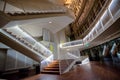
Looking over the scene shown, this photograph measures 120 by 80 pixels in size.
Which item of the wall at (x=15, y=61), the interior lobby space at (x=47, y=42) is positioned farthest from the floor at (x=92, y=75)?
the wall at (x=15, y=61)

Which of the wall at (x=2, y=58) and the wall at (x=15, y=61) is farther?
the wall at (x=15, y=61)

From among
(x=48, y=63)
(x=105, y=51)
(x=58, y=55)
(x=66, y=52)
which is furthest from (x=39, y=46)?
(x=105, y=51)

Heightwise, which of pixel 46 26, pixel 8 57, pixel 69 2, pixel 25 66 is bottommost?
pixel 25 66

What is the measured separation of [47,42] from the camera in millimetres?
10469

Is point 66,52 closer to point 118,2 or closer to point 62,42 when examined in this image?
point 62,42

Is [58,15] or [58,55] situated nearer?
[58,15]

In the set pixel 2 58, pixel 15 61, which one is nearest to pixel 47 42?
pixel 15 61

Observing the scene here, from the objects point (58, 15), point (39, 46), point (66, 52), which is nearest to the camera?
point (39, 46)

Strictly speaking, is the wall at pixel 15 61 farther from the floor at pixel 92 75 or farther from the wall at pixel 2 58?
the floor at pixel 92 75

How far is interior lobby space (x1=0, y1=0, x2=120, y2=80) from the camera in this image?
14.5 feet

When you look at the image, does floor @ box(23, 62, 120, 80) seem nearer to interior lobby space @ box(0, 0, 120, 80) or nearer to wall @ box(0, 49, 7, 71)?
interior lobby space @ box(0, 0, 120, 80)

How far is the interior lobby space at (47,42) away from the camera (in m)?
4.43

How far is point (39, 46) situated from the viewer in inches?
287

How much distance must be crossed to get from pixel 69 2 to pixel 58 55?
8.56m
